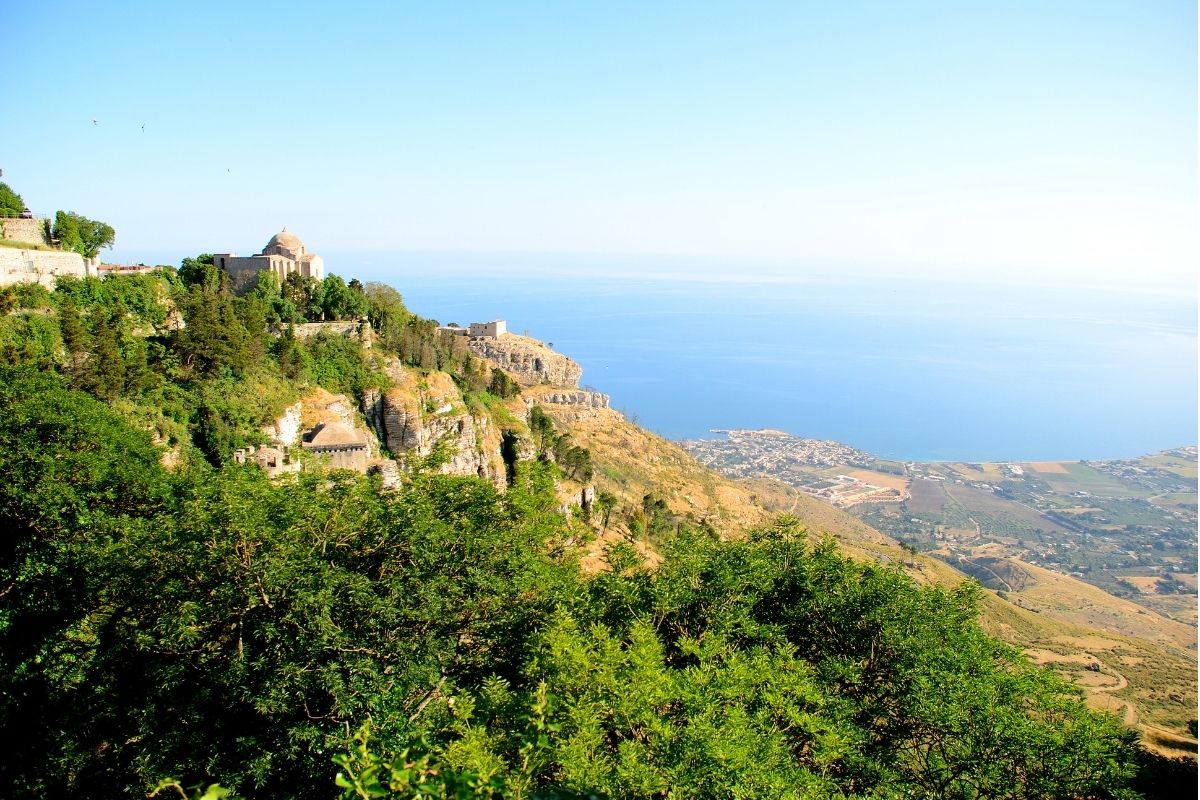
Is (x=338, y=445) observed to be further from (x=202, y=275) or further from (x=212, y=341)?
(x=202, y=275)

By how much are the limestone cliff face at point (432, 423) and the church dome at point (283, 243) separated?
44.7 feet

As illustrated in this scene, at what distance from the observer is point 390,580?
1148 centimetres

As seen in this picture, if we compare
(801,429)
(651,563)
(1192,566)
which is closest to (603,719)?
(651,563)

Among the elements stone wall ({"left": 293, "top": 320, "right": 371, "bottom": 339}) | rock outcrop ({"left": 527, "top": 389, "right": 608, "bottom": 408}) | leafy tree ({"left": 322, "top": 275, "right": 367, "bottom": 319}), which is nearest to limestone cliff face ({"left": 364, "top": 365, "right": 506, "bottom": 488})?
stone wall ({"left": 293, "top": 320, "right": 371, "bottom": 339})

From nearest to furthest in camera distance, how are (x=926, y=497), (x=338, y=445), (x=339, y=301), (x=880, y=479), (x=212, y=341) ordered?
(x=212, y=341), (x=338, y=445), (x=339, y=301), (x=926, y=497), (x=880, y=479)

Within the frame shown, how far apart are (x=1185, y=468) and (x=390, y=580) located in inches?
6307

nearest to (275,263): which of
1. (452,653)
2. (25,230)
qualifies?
(25,230)

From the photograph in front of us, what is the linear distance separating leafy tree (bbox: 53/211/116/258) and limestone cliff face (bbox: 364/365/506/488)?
12.8 meters

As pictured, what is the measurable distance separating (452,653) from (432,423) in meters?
21.3

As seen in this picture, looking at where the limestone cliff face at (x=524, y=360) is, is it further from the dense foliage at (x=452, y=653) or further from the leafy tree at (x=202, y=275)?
the dense foliage at (x=452, y=653)

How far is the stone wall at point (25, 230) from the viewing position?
25.6 metres

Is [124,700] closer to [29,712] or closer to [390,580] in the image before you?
[29,712]

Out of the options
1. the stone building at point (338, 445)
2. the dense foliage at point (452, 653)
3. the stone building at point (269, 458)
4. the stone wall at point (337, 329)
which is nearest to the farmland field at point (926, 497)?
the stone wall at point (337, 329)

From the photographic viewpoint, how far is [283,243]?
40.3m
